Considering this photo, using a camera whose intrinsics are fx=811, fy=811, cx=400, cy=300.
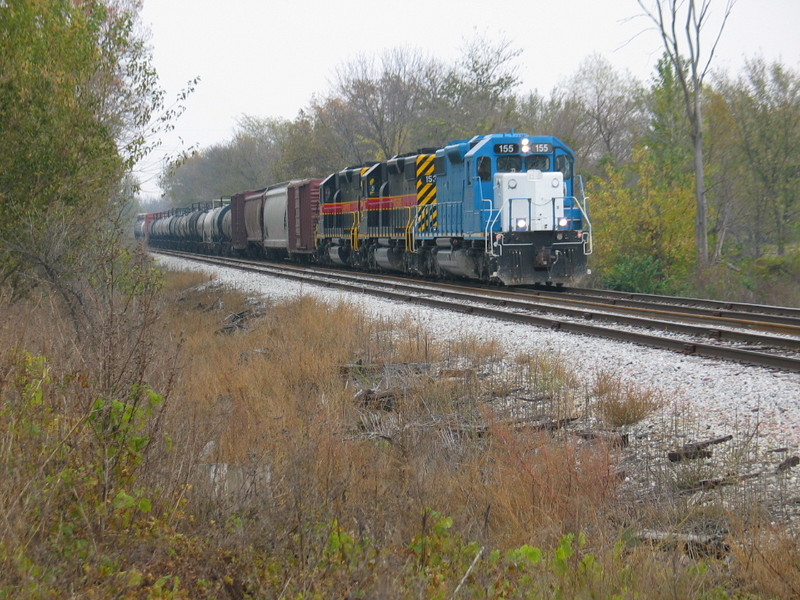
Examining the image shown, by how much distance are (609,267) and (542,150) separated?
4911 mm

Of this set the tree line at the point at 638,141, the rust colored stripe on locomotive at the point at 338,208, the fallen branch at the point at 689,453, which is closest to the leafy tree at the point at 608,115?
the tree line at the point at 638,141

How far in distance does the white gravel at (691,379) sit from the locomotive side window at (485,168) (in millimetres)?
5419

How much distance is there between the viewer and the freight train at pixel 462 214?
16.6m

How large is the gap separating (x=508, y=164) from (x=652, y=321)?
7280 millimetres

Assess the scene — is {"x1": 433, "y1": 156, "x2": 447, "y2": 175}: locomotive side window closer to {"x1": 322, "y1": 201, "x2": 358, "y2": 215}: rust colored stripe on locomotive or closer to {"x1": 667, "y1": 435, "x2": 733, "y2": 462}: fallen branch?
{"x1": 322, "y1": 201, "x2": 358, "y2": 215}: rust colored stripe on locomotive

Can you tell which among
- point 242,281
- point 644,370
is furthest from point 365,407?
point 242,281

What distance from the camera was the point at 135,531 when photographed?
3.61 m

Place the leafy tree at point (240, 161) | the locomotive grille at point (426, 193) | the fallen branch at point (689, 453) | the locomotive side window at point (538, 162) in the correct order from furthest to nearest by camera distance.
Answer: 1. the leafy tree at point (240, 161)
2. the locomotive grille at point (426, 193)
3. the locomotive side window at point (538, 162)
4. the fallen branch at point (689, 453)

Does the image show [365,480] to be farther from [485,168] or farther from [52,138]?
[485,168]

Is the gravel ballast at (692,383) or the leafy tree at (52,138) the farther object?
the leafy tree at (52,138)

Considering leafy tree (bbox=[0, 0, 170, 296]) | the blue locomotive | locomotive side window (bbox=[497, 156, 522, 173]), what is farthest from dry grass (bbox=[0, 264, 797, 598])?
locomotive side window (bbox=[497, 156, 522, 173])

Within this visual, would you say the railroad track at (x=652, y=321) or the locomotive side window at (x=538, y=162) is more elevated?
the locomotive side window at (x=538, y=162)

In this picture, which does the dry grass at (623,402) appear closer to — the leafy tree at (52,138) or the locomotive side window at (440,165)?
the leafy tree at (52,138)

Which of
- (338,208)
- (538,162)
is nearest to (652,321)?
(538,162)
